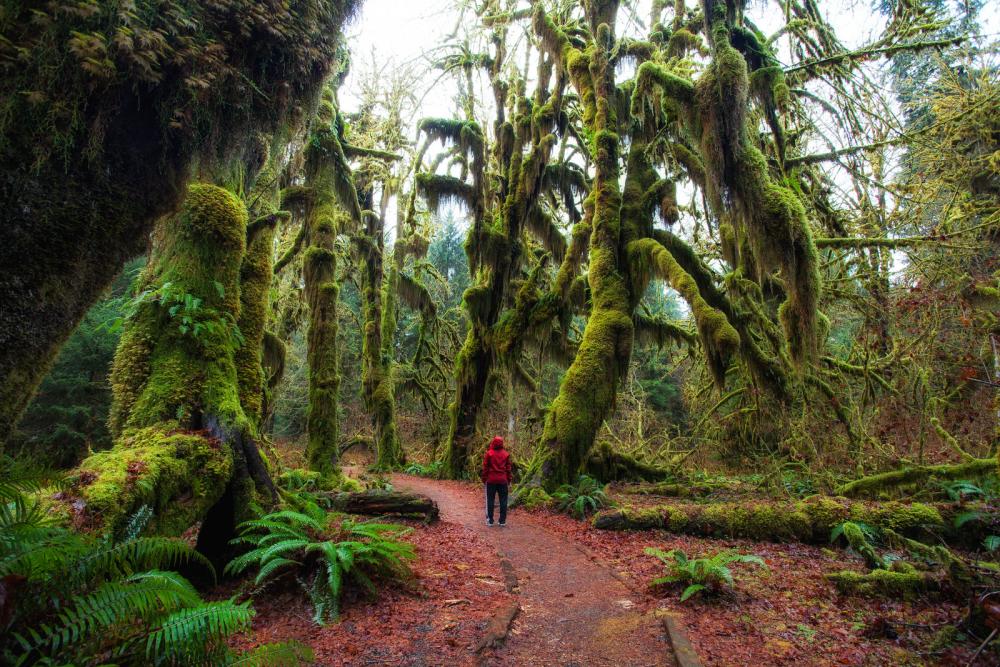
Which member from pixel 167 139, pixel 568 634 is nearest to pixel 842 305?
pixel 568 634

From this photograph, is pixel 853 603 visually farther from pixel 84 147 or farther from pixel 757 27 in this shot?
pixel 757 27

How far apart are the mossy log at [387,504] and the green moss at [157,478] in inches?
121

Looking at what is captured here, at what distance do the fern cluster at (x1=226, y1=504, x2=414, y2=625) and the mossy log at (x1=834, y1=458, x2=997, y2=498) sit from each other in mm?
7701

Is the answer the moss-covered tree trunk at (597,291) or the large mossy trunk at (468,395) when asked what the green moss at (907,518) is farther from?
the large mossy trunk at (468,395)

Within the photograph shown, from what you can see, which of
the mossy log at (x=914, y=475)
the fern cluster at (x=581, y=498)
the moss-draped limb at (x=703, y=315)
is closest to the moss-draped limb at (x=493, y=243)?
the moss-draped limb at (x=703, y=315)

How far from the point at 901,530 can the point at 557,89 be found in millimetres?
12470

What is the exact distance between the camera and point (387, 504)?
26.3ft

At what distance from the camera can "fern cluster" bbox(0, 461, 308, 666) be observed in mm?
2254

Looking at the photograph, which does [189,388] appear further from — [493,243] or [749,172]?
[493,243]

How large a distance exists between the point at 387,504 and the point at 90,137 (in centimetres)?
647

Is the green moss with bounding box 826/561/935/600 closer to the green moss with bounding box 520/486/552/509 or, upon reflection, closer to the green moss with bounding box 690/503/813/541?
the green moss with bounding box 690/503/813/541

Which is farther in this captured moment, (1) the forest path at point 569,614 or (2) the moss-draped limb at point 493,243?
(2) the moss-draped limb at point 493,243

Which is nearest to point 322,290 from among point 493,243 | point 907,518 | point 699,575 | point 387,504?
point 387,504

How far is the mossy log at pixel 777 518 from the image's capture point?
6844 mm
